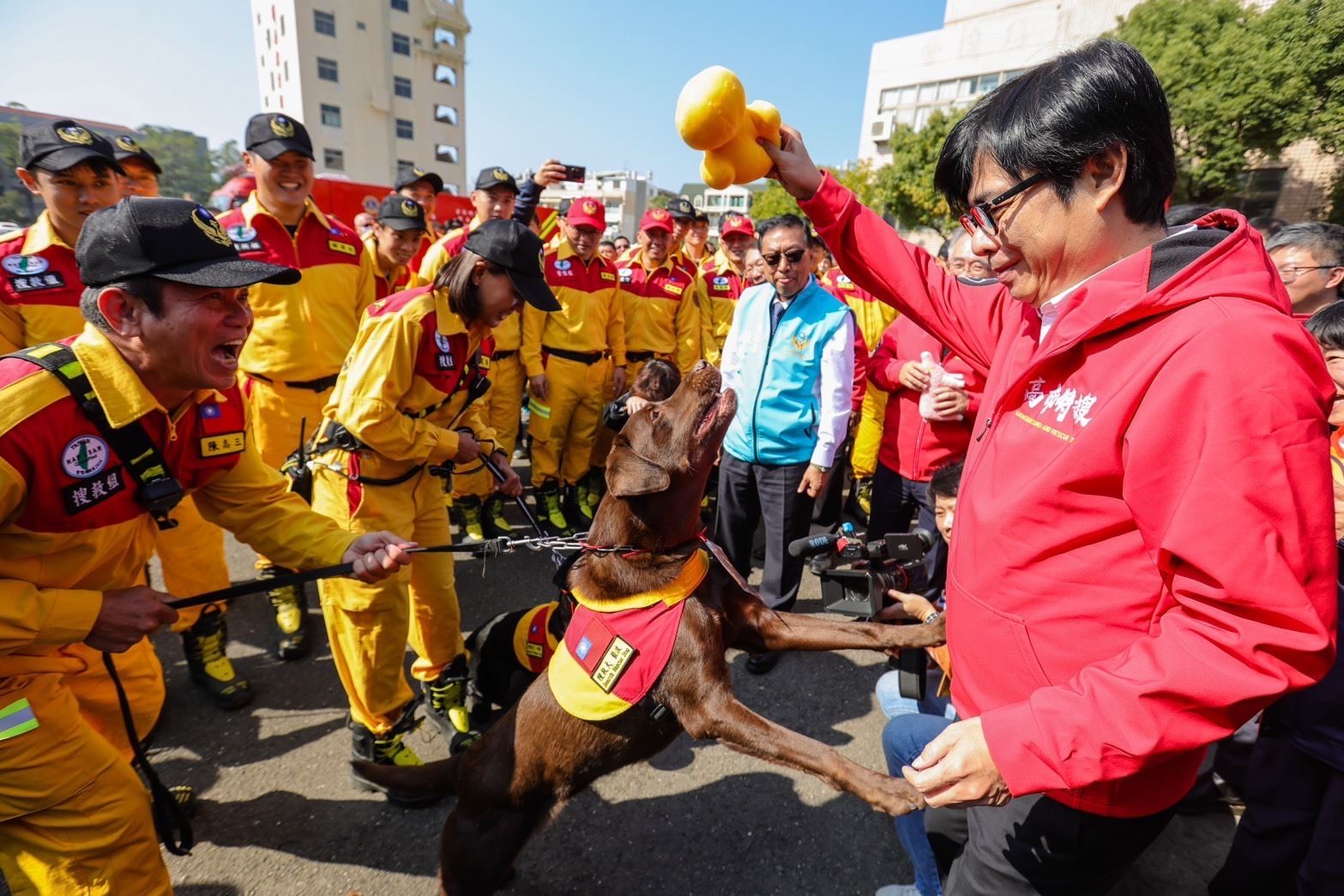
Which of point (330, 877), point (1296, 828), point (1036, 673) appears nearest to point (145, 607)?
point (330, 877)

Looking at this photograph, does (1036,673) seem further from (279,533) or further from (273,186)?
(273,186)

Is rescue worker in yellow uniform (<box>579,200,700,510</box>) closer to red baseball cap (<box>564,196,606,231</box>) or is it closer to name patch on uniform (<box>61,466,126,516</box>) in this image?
red baseball cap (<box>564,196,606,231</box>)

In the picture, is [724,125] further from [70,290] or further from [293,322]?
[70,290]

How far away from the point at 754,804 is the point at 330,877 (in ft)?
6.06

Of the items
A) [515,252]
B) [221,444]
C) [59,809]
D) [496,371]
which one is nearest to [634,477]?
[515,252]

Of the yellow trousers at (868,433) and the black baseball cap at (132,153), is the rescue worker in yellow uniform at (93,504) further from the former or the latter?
the black baseball cap at (132,153)

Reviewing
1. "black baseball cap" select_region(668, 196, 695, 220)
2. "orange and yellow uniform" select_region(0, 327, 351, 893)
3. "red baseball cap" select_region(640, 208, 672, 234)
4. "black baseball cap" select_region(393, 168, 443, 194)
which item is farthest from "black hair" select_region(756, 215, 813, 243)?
"black baseball cap" select_region(668, 196, 695, 220)

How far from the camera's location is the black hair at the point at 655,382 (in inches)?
177

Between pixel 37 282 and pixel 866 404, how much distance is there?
594 centimetres

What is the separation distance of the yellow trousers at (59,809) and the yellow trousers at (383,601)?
101 centimetres

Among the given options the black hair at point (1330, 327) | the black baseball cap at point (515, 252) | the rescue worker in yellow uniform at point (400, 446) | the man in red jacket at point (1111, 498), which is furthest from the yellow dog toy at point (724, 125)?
the black hair at point (1330, 327)

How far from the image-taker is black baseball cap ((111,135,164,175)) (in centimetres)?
563

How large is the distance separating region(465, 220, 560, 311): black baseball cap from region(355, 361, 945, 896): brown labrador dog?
1010mm

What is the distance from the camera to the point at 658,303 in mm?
7176
